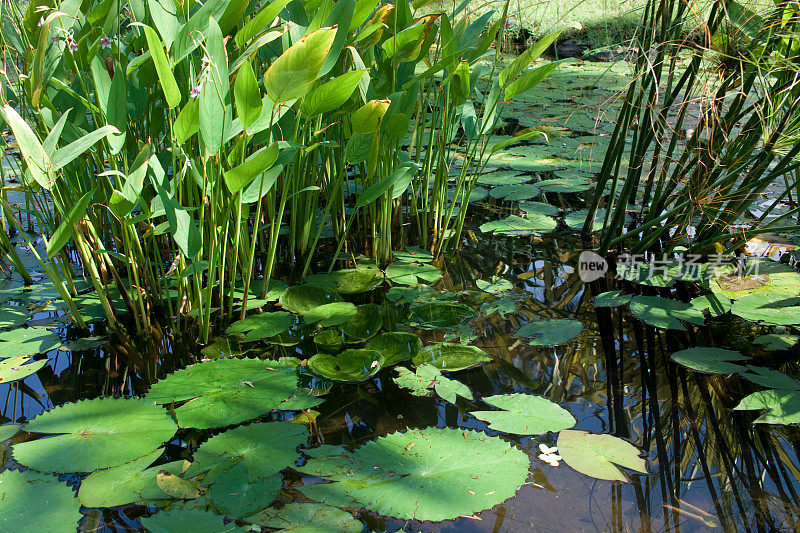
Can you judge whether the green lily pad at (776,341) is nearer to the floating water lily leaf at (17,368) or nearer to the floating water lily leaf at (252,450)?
the floating water lily leaf at (252,450)

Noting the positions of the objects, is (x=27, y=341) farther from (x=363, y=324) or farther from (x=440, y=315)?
(x=440, y=315)

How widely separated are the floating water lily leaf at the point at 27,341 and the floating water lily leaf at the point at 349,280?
575 millimetres

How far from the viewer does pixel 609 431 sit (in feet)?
3.26

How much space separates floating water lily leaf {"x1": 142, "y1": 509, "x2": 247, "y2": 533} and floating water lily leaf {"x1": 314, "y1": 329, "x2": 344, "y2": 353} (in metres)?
0.49

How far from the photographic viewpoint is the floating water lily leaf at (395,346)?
1178 millimetres

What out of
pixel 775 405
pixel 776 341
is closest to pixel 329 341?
pixel 775 405

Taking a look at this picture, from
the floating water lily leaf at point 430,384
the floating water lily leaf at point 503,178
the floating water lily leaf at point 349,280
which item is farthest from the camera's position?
the floating water lily leaf at point 503,178

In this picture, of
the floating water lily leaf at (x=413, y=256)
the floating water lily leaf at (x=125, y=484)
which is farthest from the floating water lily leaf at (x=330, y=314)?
the floating water lily leaf at (x=125, y=484)

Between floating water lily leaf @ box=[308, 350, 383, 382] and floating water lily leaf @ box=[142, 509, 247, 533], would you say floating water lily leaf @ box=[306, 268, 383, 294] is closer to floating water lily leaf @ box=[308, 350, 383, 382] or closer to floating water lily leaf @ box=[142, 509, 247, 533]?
floating water lily leaf @ box=[308, 350, 383, 382]

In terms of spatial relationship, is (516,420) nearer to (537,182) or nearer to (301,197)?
(301,197)

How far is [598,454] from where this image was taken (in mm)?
932

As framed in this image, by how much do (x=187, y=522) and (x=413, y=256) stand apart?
1.01 metres

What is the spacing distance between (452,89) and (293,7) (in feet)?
1.40

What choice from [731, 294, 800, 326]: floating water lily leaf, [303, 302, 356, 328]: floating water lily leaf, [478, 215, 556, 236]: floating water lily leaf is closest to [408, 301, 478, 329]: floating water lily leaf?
[303, 302, 356, 328]: floating water lily leaf
